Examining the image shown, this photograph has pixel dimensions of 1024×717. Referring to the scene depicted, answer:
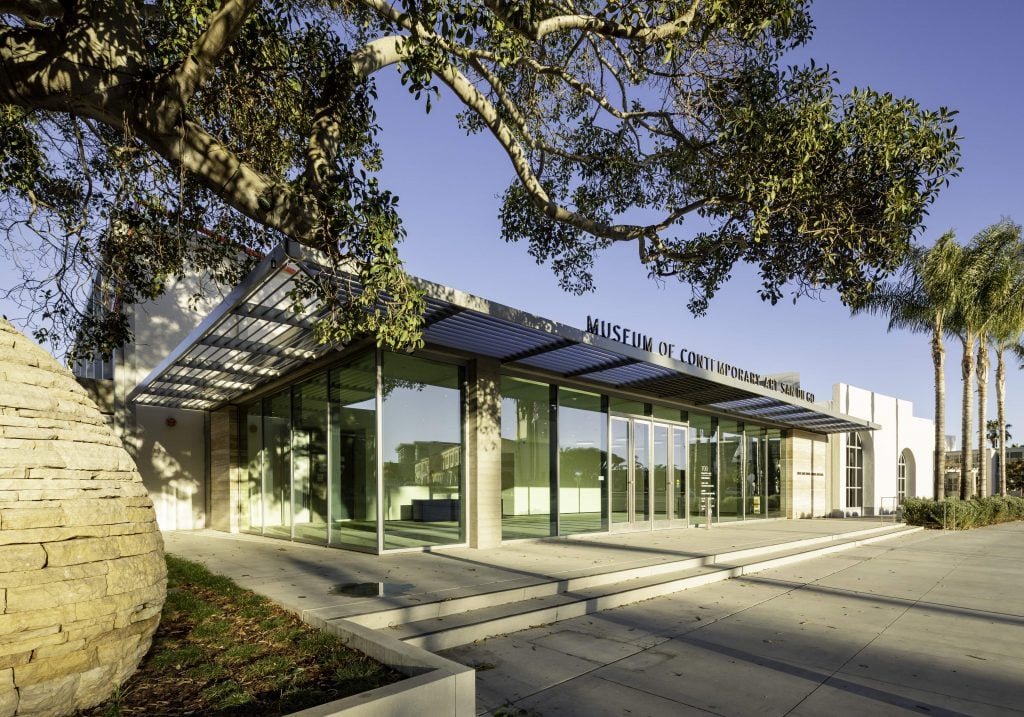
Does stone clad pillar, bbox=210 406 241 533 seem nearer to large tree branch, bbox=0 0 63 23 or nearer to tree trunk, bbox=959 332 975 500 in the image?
large tree branch, bbox=0 0 63 23

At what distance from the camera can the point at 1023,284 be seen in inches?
973

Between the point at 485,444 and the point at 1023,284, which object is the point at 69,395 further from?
the point at 1023,284

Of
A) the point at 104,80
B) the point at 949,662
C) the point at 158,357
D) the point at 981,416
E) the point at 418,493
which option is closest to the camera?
the point at 104,80

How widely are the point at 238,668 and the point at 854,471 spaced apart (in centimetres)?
3244

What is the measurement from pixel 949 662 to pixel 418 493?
314 inches

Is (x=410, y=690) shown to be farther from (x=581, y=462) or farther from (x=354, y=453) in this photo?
(x=581, y=462)

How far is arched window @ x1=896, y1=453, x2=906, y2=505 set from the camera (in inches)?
1338

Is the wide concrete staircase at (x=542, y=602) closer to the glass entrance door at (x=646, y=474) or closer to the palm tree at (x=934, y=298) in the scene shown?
the glass entrance door at (x=646, y=474)

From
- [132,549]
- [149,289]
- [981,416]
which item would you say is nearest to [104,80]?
[132,549]

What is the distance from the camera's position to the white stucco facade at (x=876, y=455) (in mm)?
29797

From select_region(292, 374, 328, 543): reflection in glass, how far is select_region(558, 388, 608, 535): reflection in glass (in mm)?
4888

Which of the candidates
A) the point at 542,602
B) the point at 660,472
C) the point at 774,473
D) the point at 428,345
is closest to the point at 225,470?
the point at 428,345

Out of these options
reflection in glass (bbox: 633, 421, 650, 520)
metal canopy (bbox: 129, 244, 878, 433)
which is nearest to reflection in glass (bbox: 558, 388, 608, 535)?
metal canopy (bbox: 129, 244, 878, 433)

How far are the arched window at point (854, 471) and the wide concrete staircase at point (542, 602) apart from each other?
2171 centimetres
